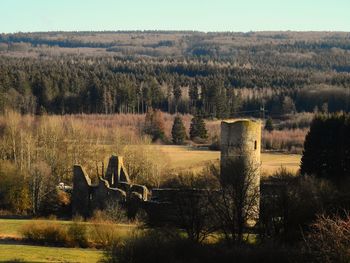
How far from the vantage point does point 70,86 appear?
334 ft

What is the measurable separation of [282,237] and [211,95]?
7430 centimetres

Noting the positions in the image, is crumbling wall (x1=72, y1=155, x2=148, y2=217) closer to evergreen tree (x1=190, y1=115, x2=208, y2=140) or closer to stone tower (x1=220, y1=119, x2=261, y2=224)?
stone tower (x1=220, y1=119, x2=261, y2=224)

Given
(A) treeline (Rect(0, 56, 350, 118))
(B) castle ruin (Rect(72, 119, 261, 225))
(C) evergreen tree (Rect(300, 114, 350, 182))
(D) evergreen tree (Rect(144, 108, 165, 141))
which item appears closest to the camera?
(B) castle ruin (Rect(72, 119, 261, 225))

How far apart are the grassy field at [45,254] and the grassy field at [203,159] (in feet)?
82.3

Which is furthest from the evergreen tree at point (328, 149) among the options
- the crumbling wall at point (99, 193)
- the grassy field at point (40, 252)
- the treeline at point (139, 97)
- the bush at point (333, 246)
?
the treeline at point (139, 97)

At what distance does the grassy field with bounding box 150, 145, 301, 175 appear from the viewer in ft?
190

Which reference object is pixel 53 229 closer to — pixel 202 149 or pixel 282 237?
pixel 282 237

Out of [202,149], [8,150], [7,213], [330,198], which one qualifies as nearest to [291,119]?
[202,149]

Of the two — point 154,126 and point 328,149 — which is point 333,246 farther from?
point 154,126

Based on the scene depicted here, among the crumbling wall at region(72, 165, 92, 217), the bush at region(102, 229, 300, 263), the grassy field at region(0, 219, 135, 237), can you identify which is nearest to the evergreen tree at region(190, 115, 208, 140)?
the crumbling wall at region(72, 165, 92, 217)

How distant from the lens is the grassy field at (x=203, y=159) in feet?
190

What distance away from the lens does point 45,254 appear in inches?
1154

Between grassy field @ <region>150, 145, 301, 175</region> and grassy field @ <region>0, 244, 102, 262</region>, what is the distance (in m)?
25.1

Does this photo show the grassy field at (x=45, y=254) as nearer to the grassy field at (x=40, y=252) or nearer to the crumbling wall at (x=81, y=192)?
the grassy field at (x=40, y=252)
